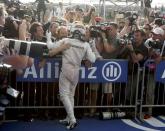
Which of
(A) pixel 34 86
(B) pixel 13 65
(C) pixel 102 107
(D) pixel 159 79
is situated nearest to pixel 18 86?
(A) pixel 34 86

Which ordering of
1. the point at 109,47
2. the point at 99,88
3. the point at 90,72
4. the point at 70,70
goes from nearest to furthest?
the point at 70,70
the point at 90,72
the point at 109,47
the point at 99,88

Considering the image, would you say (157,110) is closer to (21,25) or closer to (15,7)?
(21,25)

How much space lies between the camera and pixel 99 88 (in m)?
7.69

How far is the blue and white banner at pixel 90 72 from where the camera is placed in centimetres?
714

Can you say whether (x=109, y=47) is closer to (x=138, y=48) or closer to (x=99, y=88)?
(x=138, y=48)

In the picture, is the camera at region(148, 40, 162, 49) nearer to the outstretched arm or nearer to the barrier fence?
the barrier fence

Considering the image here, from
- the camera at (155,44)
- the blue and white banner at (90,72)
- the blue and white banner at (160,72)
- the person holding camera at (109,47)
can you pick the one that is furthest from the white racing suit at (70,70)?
the blue and white banner at (160,72)

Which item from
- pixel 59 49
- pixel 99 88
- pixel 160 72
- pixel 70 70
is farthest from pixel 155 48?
pixel 59 49

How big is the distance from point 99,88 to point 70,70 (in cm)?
111

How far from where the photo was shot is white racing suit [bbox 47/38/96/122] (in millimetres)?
6832

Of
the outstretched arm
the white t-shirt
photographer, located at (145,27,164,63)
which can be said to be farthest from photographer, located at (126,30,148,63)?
the outstretched arm

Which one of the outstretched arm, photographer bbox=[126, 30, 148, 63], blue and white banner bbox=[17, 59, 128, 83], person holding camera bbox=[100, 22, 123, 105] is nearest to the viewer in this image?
the outstretched arm

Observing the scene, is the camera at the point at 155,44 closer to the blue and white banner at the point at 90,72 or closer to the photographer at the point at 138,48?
the photographer at the point at 138,48

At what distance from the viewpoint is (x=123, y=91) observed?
7789mm
